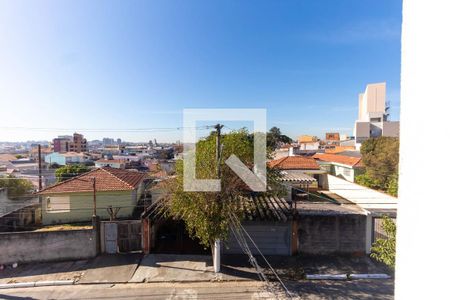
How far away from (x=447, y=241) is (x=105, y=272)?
918 cm

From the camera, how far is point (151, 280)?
7371 millimetres

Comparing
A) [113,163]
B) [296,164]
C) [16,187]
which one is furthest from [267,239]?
[113,163]

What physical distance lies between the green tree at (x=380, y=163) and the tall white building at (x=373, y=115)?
22.2 m

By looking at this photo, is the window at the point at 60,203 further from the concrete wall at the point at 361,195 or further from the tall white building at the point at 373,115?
the tall white building at the point at 373,115

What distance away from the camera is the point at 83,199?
40.4ft

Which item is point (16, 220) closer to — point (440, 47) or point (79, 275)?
point (79, 275)

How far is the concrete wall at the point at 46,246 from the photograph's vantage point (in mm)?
8352

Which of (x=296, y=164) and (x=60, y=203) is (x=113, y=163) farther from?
(x=296, y=164)

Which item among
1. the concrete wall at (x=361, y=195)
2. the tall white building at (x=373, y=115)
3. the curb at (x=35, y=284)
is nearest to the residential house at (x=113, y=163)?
the curb at (x=35, y=284)

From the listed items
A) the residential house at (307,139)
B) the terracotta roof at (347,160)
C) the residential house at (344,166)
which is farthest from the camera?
the residential house at (307,139)

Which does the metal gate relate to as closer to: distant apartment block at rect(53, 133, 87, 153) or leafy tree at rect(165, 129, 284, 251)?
leafy tree at rect(165, 129, 284, 251)

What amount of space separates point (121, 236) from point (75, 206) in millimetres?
4999

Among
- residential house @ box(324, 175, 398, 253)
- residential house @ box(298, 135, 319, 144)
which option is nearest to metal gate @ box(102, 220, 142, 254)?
residential house @ box(324, 175, 398, 253)
